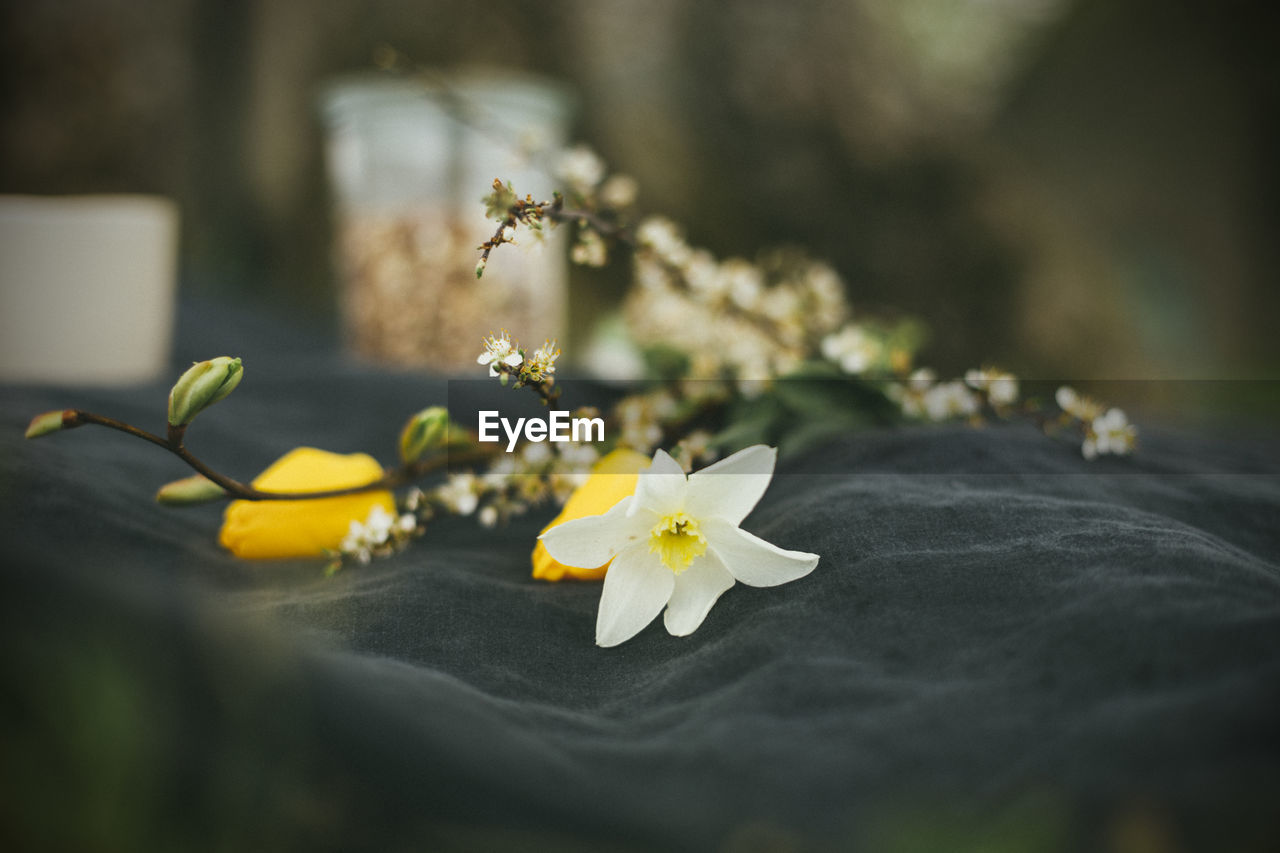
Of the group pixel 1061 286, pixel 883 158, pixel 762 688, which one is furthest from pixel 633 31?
pixel 762 688

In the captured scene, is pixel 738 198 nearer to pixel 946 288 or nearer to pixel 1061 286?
pixel 946 288

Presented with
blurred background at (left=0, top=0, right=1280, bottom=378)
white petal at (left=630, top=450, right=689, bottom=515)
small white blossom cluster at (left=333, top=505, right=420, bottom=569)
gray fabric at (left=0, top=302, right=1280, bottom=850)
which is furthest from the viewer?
blurred background at (left=0, top=0, right=1280, bottom=378)

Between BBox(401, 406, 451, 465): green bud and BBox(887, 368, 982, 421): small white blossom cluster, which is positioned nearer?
BBox(401, 406, 451, 465): green bud

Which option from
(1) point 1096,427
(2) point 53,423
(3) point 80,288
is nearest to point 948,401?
(1) point 1096,427

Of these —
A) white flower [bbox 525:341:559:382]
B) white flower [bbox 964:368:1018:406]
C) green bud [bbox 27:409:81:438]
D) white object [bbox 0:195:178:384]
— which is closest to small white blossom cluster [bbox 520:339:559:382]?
white flower [bbox 525:341:559:382]

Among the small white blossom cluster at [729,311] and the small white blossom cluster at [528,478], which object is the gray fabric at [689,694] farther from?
the small white blossom cluster at [729,311]

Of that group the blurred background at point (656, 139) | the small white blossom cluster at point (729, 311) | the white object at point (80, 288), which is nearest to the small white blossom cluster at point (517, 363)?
the small white blossom cluster at point (729, 311)

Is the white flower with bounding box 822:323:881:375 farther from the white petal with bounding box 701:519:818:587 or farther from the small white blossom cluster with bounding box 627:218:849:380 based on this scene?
the white petal with bounding box 701:519:818:587

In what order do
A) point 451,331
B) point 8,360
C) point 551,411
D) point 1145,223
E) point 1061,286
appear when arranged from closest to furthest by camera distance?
1. point 551,411
2. point 8,360
3. point 451,331
4. point 1061,286
5. point 1145,223
